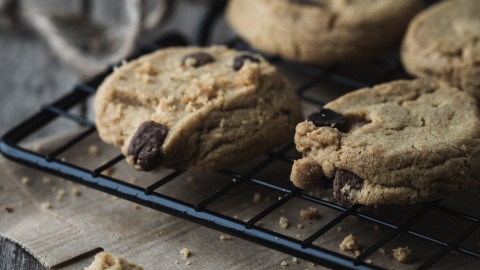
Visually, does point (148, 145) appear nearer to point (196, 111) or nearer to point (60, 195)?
point (196, 111)

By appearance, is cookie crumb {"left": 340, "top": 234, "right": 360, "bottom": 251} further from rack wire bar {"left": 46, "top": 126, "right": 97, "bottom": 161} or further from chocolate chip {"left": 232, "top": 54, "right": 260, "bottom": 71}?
rack wire bar {"left": 46, "top": 126, "right": 97, "bottom": 161}

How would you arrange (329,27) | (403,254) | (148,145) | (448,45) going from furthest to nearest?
1. (329,27)
2. (448,45)
3. (148,145)
4. (403,254)

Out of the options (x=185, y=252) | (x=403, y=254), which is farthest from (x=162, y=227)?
(x=403, y=254)

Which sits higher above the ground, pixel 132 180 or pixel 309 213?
pixel 132 180

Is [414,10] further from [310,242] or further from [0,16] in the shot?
[0,16]

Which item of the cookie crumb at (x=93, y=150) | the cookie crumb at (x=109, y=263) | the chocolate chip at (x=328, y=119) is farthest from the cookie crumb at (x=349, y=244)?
the cookie crumb at (x=93, y=150)

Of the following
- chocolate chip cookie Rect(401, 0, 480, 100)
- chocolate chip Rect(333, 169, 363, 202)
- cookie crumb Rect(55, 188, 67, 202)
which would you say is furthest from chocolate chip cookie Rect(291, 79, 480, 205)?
cookie crumb Rect(55, 188, 67, 202)
